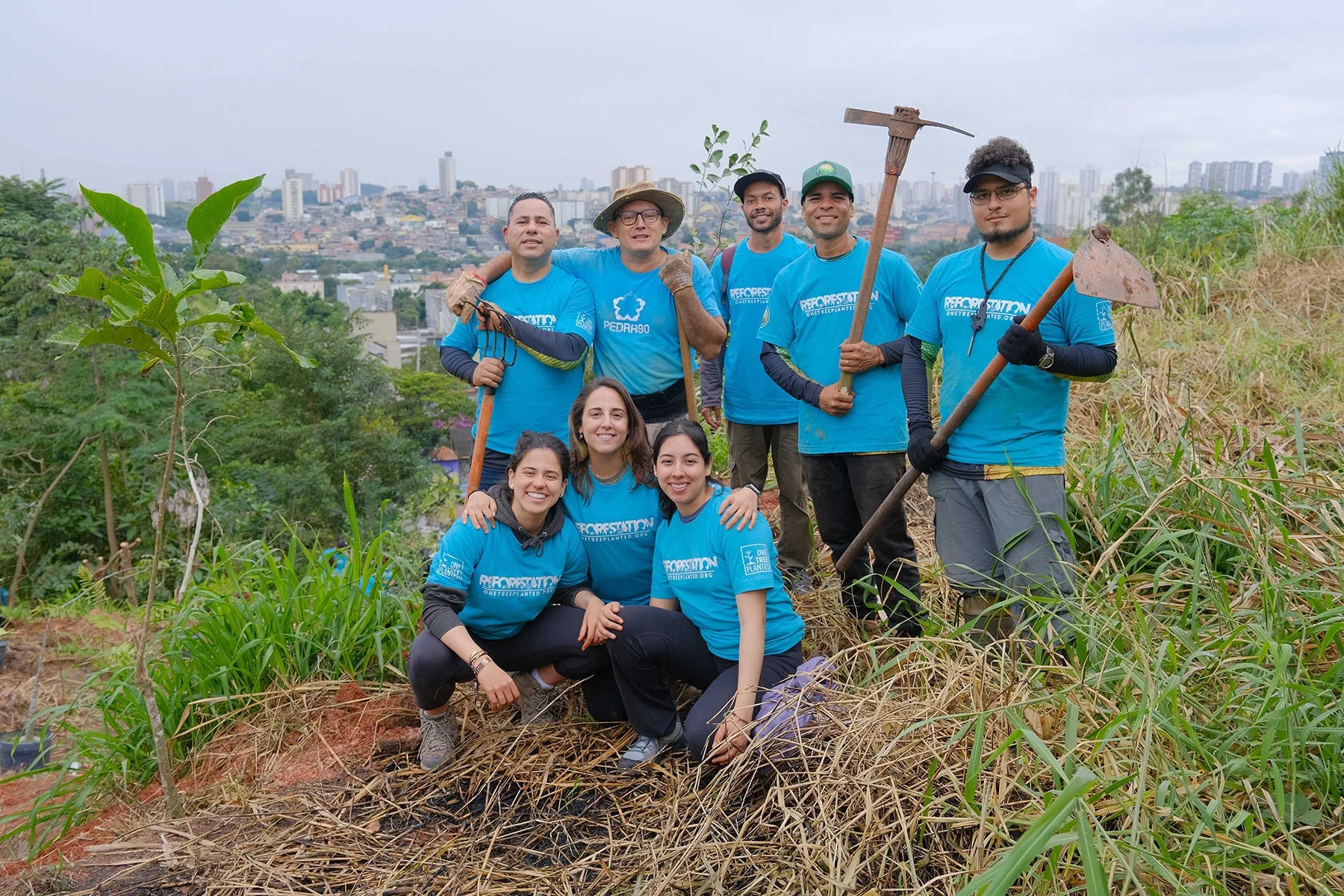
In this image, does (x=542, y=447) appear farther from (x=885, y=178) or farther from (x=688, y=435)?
(x=885, y=178)

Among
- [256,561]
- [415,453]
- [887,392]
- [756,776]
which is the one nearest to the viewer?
[756,776]

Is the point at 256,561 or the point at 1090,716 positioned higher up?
the point at 1090,716

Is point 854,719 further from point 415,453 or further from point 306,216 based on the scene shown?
point 306,216

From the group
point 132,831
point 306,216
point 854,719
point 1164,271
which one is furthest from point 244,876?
point 306,216

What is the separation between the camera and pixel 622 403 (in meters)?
3.30

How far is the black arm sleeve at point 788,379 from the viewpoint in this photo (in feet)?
12.2

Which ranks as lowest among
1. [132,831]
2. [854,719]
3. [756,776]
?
[132,831]

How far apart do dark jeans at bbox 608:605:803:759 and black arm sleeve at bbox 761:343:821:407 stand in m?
1.02

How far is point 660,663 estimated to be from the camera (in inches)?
124

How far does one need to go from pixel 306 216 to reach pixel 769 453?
105 meters

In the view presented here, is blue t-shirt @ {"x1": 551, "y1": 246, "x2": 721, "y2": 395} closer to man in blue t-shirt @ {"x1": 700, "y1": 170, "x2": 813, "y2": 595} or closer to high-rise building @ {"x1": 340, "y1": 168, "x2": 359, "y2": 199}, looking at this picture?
man in blue t-shirt @ {"x1": 700, "y1": 170, "x2": 813, "y2": 595}

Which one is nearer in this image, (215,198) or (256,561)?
(215,198)

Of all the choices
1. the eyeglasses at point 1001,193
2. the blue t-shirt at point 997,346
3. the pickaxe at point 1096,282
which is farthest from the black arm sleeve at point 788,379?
the eyeglasses at point 1001,193

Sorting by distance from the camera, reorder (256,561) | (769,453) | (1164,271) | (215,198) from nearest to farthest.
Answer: (215,198)
(256,561)
(769,453)
(1164,271)
